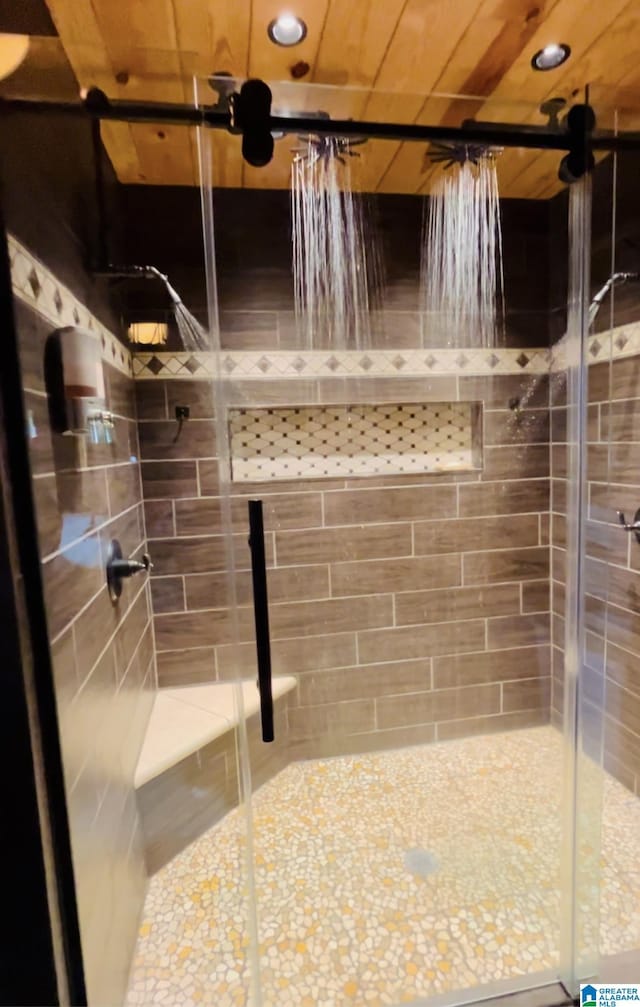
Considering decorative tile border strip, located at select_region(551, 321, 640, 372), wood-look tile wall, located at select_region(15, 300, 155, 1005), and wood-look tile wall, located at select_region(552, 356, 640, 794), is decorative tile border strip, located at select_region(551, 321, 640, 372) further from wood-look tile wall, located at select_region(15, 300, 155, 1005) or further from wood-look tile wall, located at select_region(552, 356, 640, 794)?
wood-look tile wall, located at select_region(15, 300, 155, 1005)

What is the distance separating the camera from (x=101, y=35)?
1.14 metres

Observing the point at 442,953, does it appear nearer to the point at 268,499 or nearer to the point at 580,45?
the point at 268,499

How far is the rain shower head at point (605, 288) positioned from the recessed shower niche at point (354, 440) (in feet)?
1.92

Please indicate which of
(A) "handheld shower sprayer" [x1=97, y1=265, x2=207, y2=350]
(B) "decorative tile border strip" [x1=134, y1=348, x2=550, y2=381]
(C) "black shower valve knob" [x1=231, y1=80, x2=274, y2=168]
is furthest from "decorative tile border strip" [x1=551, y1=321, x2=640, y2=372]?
(A) "handheld shower sprayer" [x1=97, y1=265, x2=207, y2=350]

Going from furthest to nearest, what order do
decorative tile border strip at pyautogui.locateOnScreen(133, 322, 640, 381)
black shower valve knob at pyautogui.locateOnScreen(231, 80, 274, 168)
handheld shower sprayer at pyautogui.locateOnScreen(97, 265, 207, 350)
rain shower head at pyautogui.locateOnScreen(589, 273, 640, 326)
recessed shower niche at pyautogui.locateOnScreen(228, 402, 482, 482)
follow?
recessed shower niche at pyautogui.locateOnScreen(228, 402, 482, 482) < decorative tile border strip at pyautogui.locateOnScreen(133, 322, 640, 381) < handheld shower sprayer at pyautogui.locateOnScreen(97, 265, 207, 350) < rain shower head at pyautogui.locateOnScreen(589, 273, 640, 326) < black shower valve knob at pyautogui.locateOnScreen(231, 80, 274, 168)

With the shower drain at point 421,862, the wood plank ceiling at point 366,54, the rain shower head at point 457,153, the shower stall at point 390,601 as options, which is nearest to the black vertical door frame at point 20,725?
the shower stall at point 390,601

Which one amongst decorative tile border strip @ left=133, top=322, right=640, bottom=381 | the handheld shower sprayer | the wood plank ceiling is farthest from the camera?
decorative tile border strip @ left=133, top=322, right=640, bottom=381

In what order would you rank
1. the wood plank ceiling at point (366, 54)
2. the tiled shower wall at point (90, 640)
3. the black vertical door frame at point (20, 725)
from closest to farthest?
the black vertical door frame at point (20, 725), the tiled shower wall at point (90, 640), the wood plank ceiling at point (366, 54)

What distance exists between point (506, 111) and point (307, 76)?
0.61 m

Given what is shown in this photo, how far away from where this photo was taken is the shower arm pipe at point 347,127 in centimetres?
127

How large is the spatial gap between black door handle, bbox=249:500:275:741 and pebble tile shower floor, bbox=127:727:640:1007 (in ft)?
1.93

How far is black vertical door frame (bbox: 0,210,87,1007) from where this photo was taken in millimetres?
753

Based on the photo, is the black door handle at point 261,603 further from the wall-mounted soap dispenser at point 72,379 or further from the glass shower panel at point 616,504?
the glass shower panel at point 616,504

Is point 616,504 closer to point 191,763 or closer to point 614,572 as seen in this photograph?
point 614,572
